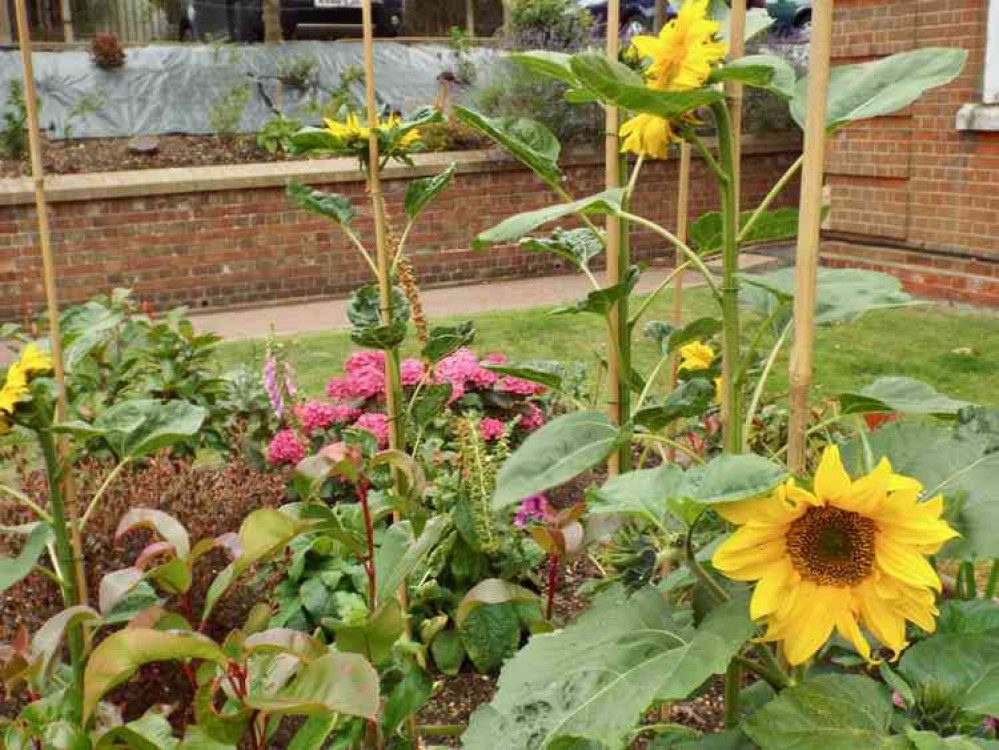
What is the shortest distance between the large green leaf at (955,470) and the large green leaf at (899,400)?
1.4 inches

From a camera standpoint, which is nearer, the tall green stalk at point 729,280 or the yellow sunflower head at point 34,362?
the tall green stalk at point 729,280

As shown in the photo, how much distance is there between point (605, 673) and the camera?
3.95 ft

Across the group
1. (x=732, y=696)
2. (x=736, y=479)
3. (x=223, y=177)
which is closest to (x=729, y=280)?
(x=736, y=479)

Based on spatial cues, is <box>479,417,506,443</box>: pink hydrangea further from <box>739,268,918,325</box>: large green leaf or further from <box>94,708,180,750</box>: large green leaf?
<box>739,268,918,325</box>: large green leaf

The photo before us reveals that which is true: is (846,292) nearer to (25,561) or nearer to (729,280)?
(729,280)

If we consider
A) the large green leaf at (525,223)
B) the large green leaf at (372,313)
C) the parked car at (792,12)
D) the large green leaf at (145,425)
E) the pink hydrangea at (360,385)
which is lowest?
the pink hydrangea at (360,385)

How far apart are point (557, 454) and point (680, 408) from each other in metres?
0.26

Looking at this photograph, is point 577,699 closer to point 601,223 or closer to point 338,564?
point 338,564

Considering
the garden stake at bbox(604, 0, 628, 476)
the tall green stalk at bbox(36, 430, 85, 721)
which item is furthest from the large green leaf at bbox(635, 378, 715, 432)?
the tall green stalk at bbox(36, 430, 85, 721)

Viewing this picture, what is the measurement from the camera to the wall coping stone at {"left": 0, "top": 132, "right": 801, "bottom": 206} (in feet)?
27.8

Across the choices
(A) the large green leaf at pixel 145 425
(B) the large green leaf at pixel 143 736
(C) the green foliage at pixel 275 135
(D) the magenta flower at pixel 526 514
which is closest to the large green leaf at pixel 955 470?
A: (B) the large green leaf at pixel 143 736

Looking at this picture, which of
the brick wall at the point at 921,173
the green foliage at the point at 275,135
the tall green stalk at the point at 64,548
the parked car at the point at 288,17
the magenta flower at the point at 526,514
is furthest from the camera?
the parked car at the point at 288,17

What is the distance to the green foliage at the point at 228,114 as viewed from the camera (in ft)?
36.6

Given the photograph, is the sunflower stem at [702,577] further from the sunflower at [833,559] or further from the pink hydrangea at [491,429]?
the pink hydrangea at [491,429]
